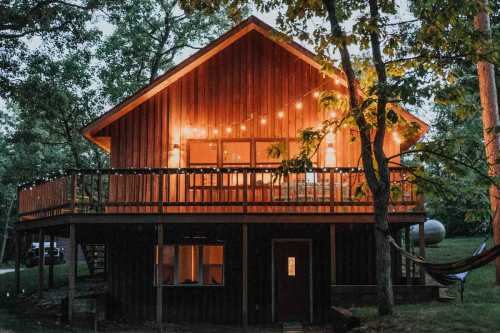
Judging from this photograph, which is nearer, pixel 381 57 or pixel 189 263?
pixel 381 57

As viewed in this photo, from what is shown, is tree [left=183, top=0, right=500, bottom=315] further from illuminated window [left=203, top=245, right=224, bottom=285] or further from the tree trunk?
illuminated window [left=203, top=245, right=224, bottom=285]

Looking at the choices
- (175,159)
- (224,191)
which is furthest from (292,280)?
(175,159)

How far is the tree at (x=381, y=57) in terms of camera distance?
472 inches

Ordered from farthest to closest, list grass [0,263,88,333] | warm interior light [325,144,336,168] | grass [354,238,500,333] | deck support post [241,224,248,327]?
warm interior light [325,144,336,168] < deck support post [241,224,248,327] < grass [0,263,88,333] < grass [354,238,500,333]

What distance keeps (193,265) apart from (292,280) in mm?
2762

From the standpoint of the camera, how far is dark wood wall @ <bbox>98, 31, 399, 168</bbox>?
17969mm

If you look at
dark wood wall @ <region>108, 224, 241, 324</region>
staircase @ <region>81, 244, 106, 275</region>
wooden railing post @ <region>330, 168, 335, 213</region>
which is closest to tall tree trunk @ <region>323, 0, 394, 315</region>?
wooden railing post @ <region>330, 168, 335, 213</region>

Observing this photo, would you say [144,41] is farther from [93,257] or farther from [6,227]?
[6,227]

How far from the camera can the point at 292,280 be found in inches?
704

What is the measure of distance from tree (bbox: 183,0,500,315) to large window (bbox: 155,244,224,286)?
610cm

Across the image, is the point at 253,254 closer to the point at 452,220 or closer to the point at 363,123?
the point at 363,123

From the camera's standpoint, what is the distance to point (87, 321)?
15.4 metres

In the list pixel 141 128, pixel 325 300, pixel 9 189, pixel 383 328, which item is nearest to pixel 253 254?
pixel 325 300

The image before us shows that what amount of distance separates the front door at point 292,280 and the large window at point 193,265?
157 centimetres
